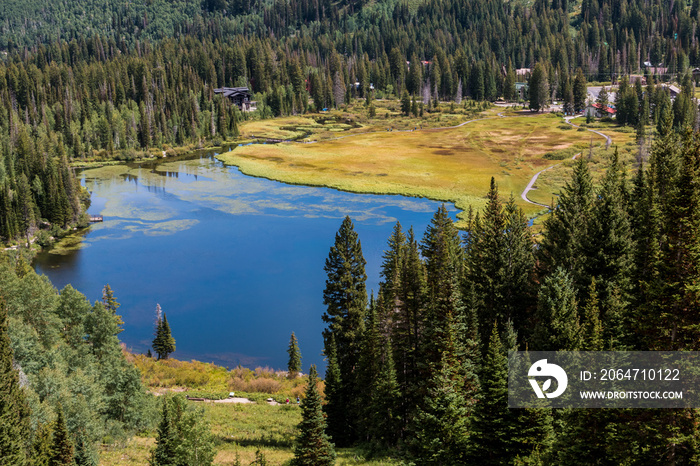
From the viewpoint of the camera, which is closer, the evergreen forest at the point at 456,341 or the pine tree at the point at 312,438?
the evergreen forest at the point at 456,341

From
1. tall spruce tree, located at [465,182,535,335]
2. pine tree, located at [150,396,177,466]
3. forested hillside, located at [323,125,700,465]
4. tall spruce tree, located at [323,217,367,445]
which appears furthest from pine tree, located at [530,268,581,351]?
pine tree, located at [150,396,177,466]

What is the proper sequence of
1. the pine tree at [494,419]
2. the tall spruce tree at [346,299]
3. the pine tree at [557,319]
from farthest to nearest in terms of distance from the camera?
the tall spruce tree at [346,299] → the pine tree at [557,319] → the pine tree at [494,419]

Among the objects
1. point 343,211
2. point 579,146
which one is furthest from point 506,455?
point 579,146

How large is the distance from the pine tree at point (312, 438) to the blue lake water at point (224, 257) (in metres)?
28.9

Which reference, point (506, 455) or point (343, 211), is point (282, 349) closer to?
point (506, 455)

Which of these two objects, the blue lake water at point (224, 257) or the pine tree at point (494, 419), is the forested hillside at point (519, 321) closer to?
the pine tree at point (494, 419)

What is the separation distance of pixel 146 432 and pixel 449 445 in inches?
958

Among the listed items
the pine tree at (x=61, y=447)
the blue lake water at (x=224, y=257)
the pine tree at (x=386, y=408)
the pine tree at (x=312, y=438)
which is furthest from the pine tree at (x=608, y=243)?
the pine tree at (x=61, y=447)

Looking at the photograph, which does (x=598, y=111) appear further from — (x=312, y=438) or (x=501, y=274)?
(x=312, y=438)

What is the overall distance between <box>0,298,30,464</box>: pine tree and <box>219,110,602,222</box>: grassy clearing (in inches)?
3292

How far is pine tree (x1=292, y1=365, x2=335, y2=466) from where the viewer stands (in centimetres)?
3503

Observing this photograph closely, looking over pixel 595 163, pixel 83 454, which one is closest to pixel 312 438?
pixel 83 454

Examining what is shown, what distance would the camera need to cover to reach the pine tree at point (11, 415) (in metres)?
34.0

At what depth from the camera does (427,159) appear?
150m
